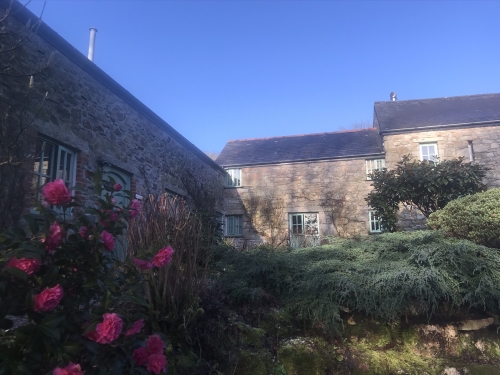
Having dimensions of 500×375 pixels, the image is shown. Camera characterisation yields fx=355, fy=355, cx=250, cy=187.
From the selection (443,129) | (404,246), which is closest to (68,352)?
(404,246)

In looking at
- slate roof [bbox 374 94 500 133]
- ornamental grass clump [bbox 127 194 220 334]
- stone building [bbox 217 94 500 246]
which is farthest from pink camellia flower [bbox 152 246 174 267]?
slate roof [bbox 374 94 500 133]

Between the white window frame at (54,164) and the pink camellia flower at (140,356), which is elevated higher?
the white window frame at (54,164)

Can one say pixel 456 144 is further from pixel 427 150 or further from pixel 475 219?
pixel 475 219

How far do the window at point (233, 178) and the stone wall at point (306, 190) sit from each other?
22 cm

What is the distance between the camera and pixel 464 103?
53.4 ft

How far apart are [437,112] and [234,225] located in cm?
1027

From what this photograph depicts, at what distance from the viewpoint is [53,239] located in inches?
71.7

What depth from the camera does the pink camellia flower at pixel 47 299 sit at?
161 centimetres

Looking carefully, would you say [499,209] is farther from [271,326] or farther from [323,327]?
[271,326]

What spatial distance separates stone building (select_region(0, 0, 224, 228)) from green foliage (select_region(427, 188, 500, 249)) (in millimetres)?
5808

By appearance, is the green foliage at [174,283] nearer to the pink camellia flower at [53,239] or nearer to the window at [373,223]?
the pink camellia flower at [53,239]

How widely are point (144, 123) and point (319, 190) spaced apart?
29.5 feet

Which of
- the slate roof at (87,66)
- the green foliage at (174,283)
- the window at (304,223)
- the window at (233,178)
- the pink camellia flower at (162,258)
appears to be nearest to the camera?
the pink camellia flower at (162,258)

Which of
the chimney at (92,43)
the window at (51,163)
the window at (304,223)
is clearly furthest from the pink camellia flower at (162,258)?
the window at (304,223)
